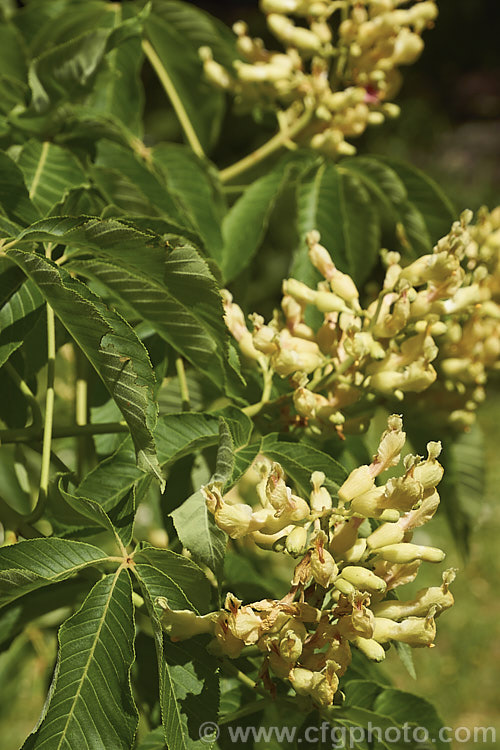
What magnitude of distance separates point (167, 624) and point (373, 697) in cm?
39

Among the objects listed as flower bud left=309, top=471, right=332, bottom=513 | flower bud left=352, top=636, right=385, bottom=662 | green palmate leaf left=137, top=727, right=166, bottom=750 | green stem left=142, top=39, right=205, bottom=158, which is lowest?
green palmate leaf left=137, top=727, right=166, bottom=750

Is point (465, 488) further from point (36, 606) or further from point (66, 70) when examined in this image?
point (66, 70)

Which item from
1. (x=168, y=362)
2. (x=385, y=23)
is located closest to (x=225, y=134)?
(x=385, y=23)

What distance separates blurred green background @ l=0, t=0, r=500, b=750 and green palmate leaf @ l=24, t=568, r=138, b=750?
0.84 meters

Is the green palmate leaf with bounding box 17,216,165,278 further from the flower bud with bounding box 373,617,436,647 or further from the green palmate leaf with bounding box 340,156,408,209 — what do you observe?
the green palmate leaf with bounding box 340,156,408,209

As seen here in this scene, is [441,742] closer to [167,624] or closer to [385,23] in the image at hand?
[167,624]

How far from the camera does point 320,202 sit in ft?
4.73

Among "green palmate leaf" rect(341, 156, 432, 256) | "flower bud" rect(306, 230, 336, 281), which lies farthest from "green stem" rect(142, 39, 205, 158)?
"flower bud" rect(306, 230, 336, 281)

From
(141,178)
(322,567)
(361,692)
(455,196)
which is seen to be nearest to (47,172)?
(141,178)

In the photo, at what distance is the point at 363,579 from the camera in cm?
87

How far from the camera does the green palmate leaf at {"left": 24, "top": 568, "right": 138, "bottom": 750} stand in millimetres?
839

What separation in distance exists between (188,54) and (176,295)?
0.94m

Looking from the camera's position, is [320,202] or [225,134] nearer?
[320,202]

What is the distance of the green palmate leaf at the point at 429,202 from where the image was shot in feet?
Answer: 4.73
